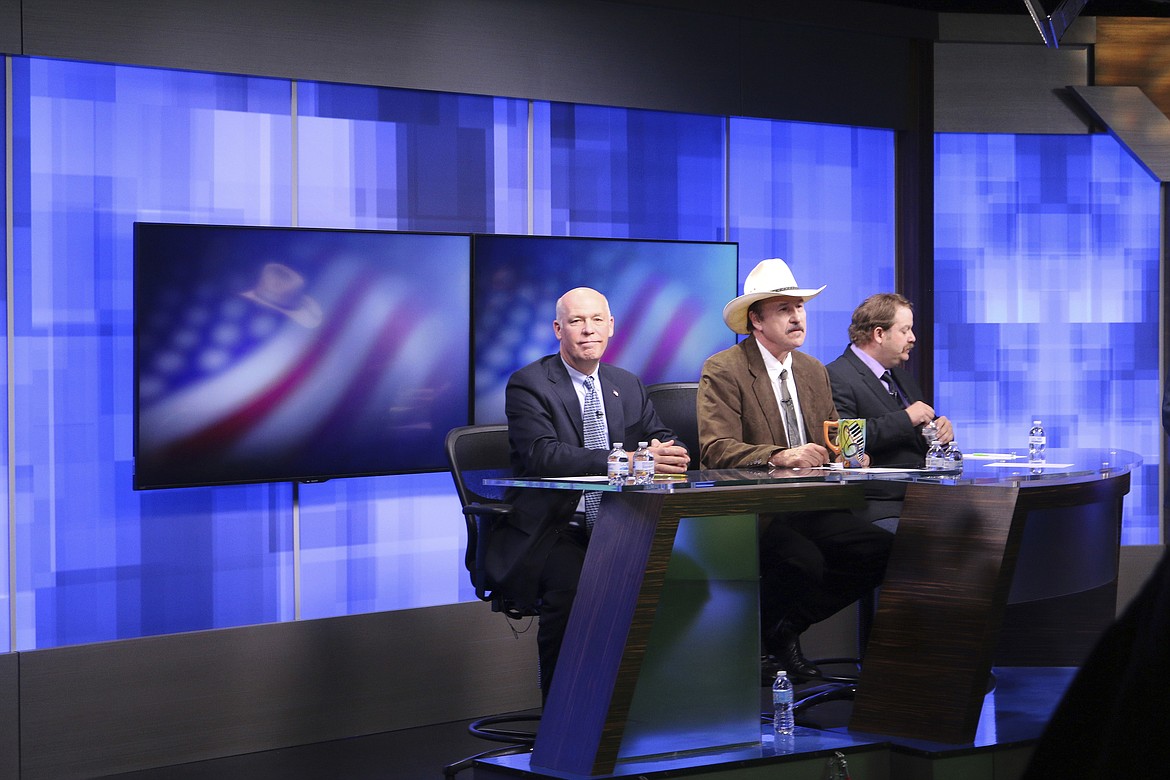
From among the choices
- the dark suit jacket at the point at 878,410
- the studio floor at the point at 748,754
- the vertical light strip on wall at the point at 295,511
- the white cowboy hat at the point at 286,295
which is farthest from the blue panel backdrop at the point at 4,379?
the dark suit jacket at the point at 878,410

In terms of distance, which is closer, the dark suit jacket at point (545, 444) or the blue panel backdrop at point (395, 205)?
the dark suit jacket at point (545, 444)

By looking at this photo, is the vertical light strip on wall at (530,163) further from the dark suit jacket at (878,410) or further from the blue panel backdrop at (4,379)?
the blue panel backdrop at (4,379)

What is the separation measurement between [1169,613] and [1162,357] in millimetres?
6272

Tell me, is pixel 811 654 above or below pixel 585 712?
below

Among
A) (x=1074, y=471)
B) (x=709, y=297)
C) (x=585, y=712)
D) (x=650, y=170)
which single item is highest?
(x=650, y=170)

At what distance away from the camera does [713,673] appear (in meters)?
3.57

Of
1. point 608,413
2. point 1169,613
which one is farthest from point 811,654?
point 1169,613

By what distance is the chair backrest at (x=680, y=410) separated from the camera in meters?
4.85

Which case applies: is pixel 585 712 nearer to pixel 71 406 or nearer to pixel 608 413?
pixel 608 413

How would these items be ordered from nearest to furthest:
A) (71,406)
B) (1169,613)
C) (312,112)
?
(1169,613)
(71,406)
(312,112)

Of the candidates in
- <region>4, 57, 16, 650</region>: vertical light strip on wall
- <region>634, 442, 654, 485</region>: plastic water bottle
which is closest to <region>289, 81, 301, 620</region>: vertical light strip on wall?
<region>4, 57, 16, 650</region>: vertical light strip on wall

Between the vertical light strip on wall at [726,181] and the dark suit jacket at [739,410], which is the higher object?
the vertical light strip on wall at [726,181]

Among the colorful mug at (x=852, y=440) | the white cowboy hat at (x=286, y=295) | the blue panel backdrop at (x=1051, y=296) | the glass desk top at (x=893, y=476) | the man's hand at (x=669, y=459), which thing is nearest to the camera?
the glass desk top at (x=893, y=476)

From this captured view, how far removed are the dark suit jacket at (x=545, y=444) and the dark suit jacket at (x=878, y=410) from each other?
73 centimetres
